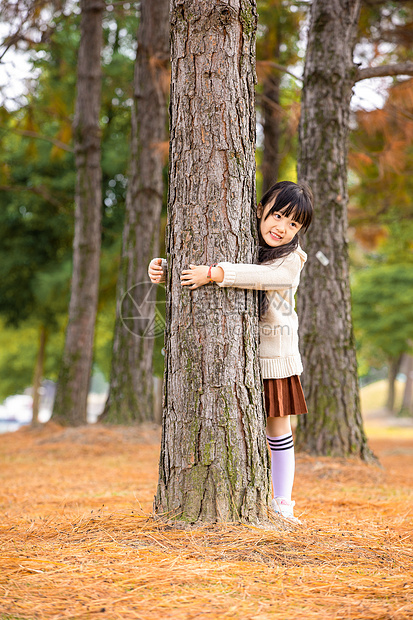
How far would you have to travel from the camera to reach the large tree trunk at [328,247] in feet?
15.9

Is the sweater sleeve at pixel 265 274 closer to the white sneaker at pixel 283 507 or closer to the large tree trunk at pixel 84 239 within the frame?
the white sneaker at pixel 283 507

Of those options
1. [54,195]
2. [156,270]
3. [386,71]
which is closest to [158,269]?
[156,270]

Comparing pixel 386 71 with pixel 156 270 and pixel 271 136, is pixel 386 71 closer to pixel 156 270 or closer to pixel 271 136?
pixel 156 270

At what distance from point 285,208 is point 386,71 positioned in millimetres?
3109

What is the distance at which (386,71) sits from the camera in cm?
513

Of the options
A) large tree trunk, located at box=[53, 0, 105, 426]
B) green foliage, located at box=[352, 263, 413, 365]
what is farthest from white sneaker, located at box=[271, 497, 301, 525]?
green foliage, located at box=[352, 263, 413, 365]

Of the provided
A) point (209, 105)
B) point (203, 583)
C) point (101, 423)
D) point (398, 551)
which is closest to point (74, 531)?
point (203, 583)

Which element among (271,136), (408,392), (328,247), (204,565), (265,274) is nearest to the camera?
(204,565)

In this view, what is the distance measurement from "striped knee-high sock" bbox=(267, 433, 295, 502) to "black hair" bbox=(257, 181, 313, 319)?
0.63 m

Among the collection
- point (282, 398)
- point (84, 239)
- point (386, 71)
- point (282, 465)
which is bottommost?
point (282, 465)

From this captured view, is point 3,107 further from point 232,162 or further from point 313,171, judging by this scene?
point 232,162

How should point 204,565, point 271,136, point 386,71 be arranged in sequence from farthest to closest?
point 271,136 < point 386,71 < point 204,565

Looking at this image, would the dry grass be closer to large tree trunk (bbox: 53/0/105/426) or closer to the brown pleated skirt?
the brown pleated skirt

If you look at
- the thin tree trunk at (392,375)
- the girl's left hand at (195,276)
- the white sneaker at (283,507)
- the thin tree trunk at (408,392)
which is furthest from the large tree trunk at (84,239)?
the thin tree trunk at (408,392)
